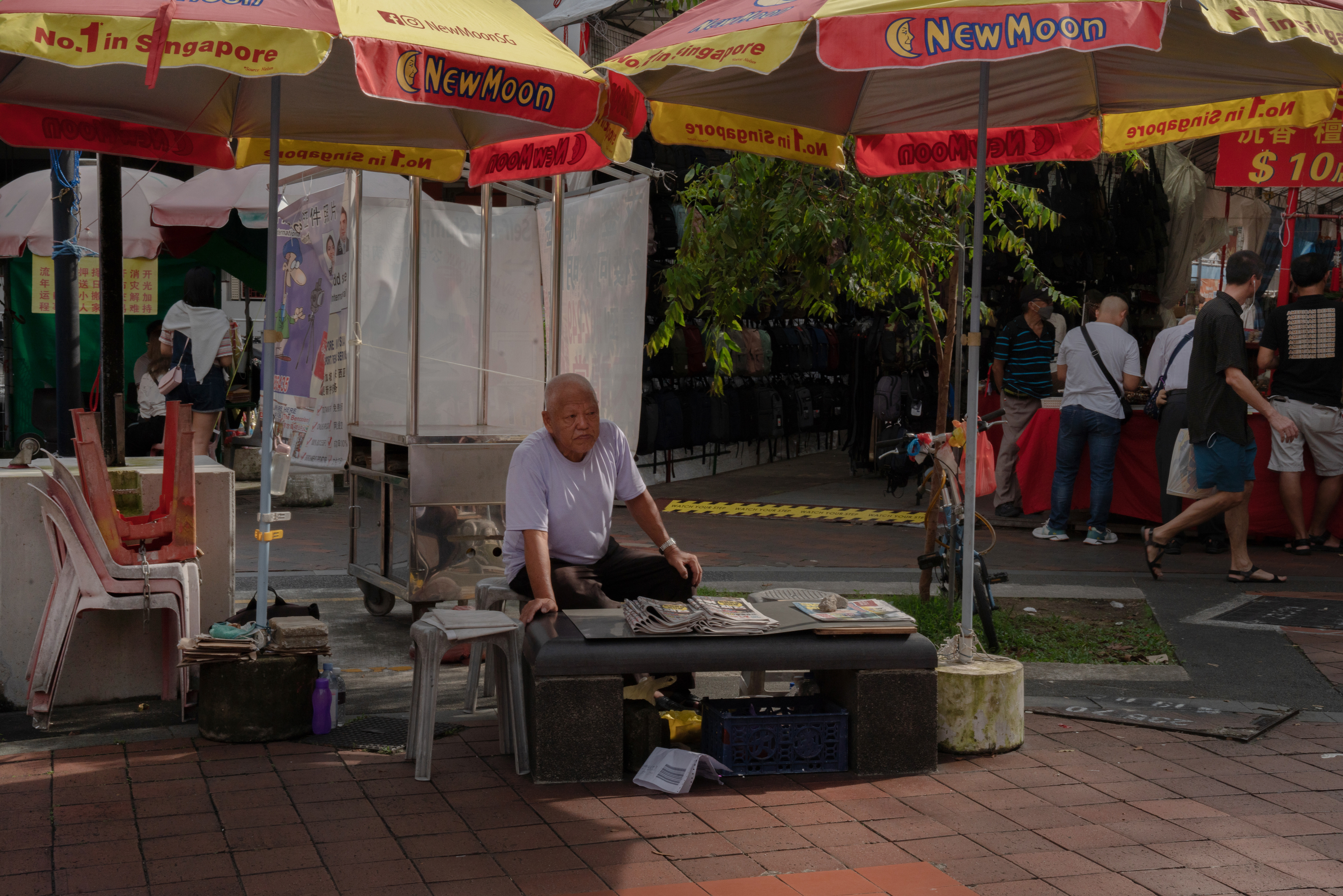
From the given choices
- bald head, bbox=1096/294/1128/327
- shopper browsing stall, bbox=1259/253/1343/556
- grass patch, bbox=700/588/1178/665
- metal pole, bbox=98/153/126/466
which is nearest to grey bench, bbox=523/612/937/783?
grass patch, bbox=700/588/1178/665

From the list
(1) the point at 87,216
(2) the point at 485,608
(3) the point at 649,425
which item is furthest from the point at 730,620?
(1) the point at 87,216

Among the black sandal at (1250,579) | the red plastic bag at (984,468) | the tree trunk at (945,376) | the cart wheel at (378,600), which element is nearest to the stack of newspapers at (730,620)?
the red plastic bag at (984,468)

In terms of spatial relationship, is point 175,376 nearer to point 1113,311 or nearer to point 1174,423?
point 1113,311

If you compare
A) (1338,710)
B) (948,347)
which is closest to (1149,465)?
(948,347)

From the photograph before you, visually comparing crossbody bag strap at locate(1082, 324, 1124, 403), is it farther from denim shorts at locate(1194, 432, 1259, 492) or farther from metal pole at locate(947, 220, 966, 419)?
metal pole at locate(947, 220, 966, 419)

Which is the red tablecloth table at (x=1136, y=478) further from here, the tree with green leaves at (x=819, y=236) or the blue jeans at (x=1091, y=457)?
the tree with green leaves at (x=819, y=236)

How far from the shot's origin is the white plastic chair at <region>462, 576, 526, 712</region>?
5441 mm

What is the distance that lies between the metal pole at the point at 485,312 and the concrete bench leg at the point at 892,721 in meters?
3.81

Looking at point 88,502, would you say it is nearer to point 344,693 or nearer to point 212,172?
point 344,693

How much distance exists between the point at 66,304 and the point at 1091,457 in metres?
7.68

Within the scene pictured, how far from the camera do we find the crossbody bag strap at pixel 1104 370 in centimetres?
999

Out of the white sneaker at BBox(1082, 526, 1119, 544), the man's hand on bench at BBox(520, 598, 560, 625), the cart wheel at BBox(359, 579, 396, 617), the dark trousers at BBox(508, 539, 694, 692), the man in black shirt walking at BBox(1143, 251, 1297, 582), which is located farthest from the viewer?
the white sneaker at BBox(1082, 526, 1119, 544)

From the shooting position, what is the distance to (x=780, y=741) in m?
4.67

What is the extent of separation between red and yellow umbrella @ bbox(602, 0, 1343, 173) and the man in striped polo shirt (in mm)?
5008
